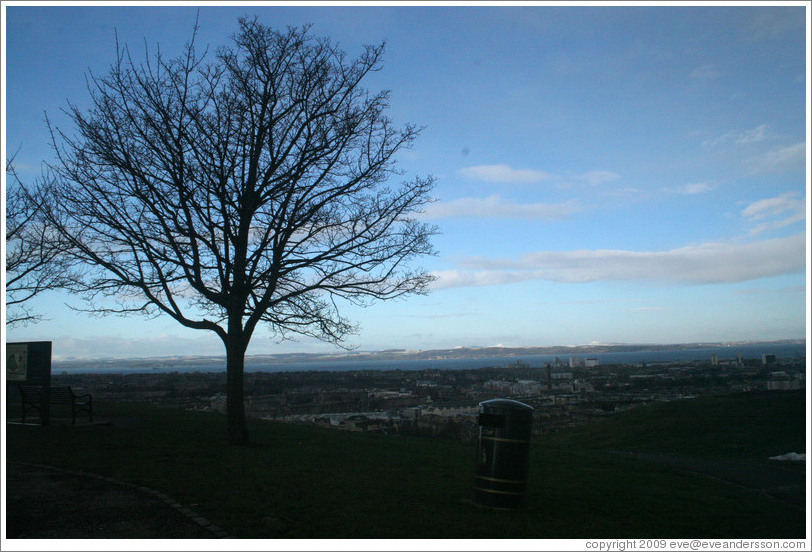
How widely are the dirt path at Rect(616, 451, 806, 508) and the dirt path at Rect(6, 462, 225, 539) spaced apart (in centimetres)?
810

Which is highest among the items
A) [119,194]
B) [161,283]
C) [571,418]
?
[119,194]

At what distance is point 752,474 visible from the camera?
11094 mm

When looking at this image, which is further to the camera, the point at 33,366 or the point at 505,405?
the point at 33,366

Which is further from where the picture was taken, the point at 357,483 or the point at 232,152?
the point at 232,152

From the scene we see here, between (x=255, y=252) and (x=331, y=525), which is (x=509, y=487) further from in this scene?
(x=255, y=252)

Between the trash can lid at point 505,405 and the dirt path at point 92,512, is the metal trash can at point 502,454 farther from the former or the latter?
the dirt path at point 92,512

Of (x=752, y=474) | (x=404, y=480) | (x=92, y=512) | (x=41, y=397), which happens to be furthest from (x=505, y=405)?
(x=41, y=397)

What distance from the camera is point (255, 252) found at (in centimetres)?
1279

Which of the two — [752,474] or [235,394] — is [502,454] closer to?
[752,474]

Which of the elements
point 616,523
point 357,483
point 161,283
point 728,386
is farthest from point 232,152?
point 728,386

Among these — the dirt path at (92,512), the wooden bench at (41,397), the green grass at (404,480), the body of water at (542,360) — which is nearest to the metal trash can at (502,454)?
the green grass at (404,480)

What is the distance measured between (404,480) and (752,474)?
6.71m

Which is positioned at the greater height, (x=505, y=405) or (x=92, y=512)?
(x=505, y=405)

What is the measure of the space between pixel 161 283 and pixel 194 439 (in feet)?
11.0
